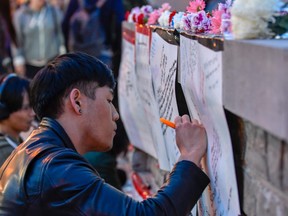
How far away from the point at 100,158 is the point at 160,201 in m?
2.50

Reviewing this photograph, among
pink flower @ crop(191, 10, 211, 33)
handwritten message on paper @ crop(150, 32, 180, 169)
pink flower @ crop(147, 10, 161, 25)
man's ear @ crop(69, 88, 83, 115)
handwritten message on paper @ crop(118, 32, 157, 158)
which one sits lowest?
handwritten message on paper @ crop(118, 32, 157, 158)

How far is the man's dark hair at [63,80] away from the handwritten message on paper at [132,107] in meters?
1.66

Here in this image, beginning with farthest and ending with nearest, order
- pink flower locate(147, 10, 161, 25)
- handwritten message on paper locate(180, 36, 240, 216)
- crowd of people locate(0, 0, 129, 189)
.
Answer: crowd of people locate(0, 0, 129, 189) < pink flower locate(147, 10, 161, 25) < handwritten message on paper locate(180, 36, 240, 216)

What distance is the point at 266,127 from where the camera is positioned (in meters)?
2.02

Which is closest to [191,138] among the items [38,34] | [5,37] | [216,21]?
[216,21]

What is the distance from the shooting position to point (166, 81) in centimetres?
347

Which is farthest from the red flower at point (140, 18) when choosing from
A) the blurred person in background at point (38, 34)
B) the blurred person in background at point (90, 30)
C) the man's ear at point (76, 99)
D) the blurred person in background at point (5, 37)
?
the blurred person in background at point (38, 34)

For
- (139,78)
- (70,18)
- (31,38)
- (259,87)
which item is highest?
(259,87)

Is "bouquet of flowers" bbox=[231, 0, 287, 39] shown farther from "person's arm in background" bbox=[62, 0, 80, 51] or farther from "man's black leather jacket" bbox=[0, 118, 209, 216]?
"person's arm in background" bbox=[62, 0, 80, 51]

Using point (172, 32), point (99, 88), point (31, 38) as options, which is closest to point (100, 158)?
point (172, 32)

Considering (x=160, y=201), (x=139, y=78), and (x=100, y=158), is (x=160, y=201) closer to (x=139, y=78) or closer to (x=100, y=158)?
(x=139, y=78)

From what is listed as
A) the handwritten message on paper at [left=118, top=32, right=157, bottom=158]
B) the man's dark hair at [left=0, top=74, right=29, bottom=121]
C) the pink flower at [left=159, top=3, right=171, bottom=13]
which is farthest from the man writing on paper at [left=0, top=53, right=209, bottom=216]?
the man's dark hair at [left=0, top=74, right=29, bottom=121]

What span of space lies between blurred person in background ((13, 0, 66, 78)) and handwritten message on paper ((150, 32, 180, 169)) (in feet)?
21.5

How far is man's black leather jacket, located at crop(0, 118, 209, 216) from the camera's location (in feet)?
7.80
